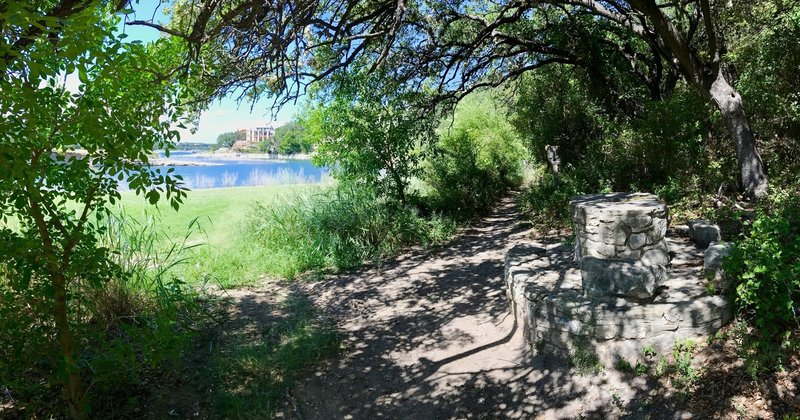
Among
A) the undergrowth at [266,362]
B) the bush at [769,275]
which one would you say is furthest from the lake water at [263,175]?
the bush at [769,275]

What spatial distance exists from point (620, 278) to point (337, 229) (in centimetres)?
583

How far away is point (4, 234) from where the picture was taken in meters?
3.20

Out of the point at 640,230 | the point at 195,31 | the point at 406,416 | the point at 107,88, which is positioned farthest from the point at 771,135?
the point at 107,88

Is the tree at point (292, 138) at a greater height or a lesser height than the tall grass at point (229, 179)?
greater

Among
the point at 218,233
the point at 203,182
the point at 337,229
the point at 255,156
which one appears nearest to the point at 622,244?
the point at 337,229

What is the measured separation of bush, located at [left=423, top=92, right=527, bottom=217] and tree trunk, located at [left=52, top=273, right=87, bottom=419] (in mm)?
8763

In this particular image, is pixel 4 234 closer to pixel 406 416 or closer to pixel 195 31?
pixel 195 31

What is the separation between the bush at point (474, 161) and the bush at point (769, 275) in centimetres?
770

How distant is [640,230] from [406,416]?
10.1 ft

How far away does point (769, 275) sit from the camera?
3773 millimetres

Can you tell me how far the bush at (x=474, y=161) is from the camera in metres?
12.6

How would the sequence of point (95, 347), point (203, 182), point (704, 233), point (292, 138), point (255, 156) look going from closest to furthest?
point (95, 347) < point (704, 233) < point (292, 138) < point (203, 182) < point (255, 156)

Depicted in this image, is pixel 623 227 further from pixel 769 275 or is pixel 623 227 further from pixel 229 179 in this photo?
pixel 229 179

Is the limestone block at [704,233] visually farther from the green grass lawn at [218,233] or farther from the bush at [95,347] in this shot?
the green grass lawn at [218,233]
